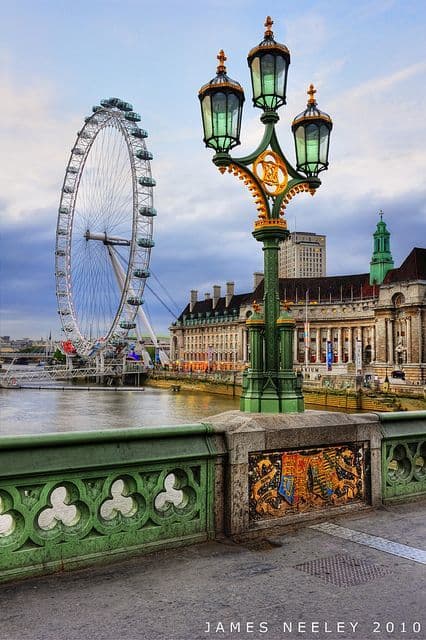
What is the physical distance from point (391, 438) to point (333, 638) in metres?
3.51

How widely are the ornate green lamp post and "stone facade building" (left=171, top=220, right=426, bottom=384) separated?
154 ft

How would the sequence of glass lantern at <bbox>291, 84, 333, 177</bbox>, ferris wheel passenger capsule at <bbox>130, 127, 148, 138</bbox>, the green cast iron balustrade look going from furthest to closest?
ferris wheel passenger capsule at <bbox>130, 127, 148, 138</bbox> < glass lantern at <bbox>291, 84, 333, 177</bbox> < the green cast iron balustrade

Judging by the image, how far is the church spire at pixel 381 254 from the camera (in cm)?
11206

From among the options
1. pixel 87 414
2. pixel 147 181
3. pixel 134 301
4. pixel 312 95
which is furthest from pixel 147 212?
pixel 312 95

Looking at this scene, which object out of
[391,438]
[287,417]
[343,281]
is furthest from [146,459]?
[343,281]

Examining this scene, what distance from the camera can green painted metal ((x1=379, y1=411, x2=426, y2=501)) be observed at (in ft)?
21.9

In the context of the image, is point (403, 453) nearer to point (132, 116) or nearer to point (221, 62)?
point (221, 62)

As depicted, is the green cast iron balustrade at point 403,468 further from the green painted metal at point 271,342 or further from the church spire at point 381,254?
the church spire at point 381,254

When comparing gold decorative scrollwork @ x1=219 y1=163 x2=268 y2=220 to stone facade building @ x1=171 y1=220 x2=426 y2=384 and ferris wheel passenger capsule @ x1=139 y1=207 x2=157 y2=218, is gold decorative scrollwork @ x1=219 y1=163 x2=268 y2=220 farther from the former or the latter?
ferris wheel passenger capsule @ x1=139 y1=207 x2=157 y2=218

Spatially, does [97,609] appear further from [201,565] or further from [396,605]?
[396,605]

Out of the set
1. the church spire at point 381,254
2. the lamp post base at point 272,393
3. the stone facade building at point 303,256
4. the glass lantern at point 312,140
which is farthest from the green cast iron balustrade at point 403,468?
the stone facade building at point 303,256

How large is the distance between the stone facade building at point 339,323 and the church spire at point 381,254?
Result: 189 mm
